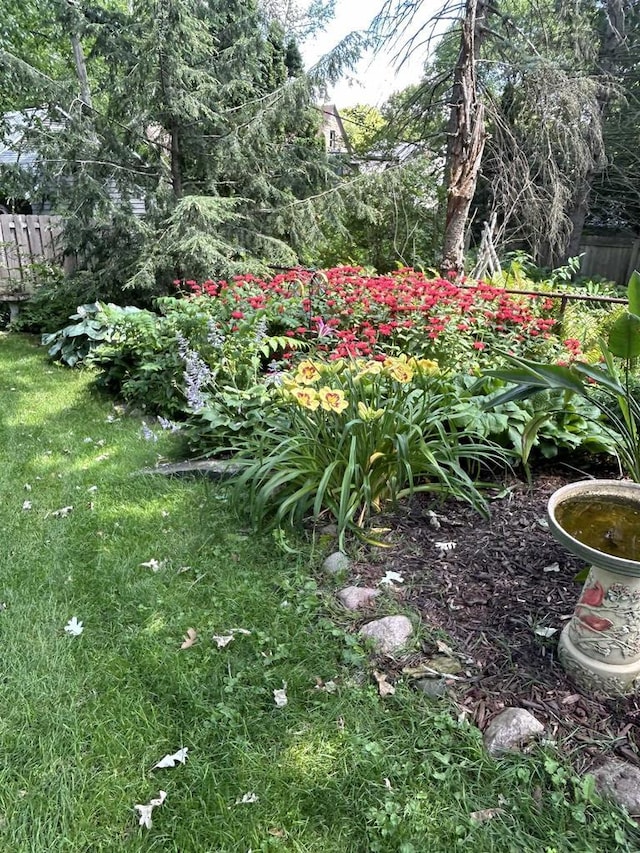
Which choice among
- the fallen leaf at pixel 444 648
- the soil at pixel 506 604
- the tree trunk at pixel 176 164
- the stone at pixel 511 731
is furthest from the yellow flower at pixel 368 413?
the tree trunk at pixel 176 164

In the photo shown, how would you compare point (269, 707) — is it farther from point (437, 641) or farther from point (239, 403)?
point (239, 403)

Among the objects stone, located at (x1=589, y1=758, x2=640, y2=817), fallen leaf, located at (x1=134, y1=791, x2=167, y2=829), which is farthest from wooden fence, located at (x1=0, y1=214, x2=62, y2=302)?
stone, located at (x1=589, y1=758, x2=640, y2=817)

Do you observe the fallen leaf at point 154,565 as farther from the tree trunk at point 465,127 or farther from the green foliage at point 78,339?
the tree trunk at point 465,127

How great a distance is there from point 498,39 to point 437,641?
592cm

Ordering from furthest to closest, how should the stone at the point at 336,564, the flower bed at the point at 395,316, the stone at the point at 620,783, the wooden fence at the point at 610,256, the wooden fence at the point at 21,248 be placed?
the wooden fence at the point at 610,256
the wooden fence at the point at 21,248
the flower bed at the point at 395,316
the stone at the point at 336,564
the stone at the point at 620,783

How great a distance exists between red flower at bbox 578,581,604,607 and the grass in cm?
43

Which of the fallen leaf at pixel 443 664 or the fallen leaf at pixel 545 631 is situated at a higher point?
the fallen leaf at pixel 545 631

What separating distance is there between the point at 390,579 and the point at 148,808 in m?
1.12

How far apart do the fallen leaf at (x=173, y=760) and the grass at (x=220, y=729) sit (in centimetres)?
2

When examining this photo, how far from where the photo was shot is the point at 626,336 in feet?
6.20

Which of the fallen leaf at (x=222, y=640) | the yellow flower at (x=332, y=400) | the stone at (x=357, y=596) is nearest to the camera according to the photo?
the fallen leaf at (x=222, y=640)

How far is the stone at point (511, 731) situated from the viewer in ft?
4.84

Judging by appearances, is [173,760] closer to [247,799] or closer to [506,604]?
[247,799]

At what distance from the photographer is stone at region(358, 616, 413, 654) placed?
1842 millimetres
